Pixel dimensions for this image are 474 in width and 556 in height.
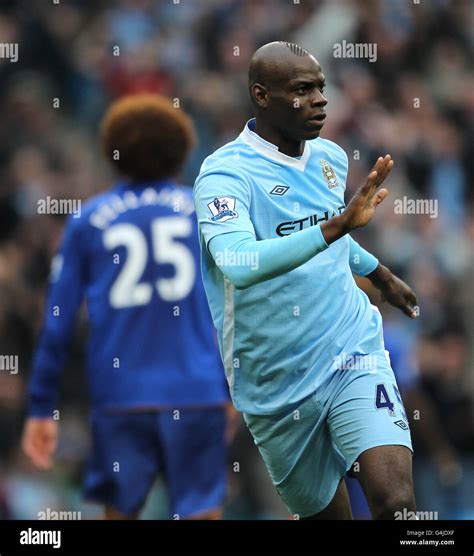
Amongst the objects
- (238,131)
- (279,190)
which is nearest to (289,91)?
(279,190)

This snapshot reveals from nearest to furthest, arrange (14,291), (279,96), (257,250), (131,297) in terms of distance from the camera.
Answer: (257,250) < (279,96) < (131,297) < (14,291)

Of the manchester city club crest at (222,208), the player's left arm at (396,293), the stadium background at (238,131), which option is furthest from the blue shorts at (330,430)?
the stadium background at (238,131)

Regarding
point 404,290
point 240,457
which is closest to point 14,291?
point 240,457

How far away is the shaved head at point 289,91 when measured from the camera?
5.52 metres

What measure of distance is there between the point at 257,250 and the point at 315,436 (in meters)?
0.90

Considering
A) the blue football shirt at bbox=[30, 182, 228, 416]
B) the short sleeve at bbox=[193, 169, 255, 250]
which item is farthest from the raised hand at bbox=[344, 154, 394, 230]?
the blue football shirt at bbox=[30, 182, 228, 416]

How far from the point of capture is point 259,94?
566cm

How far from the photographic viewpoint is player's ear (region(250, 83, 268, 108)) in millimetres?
5637

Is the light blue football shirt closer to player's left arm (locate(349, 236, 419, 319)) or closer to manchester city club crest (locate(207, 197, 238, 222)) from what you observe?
manchester city club crest (locate(207, 197, 238, 222))

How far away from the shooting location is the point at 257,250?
5102 millimetres

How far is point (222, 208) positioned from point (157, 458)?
2.21 m

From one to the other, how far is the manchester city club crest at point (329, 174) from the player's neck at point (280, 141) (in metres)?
0.11

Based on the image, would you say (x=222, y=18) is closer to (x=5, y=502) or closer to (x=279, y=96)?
(x=5, y=502)

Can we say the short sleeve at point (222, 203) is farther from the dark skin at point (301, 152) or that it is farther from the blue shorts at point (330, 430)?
the blue shorts at point (330, 430)
